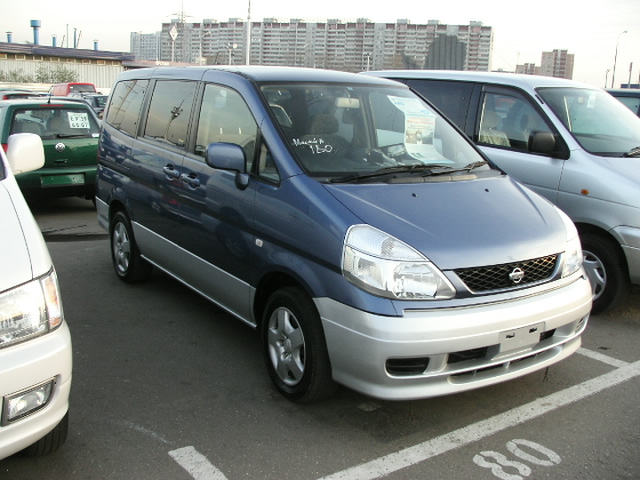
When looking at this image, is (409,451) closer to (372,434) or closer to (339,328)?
(372,434)

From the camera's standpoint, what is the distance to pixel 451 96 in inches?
252

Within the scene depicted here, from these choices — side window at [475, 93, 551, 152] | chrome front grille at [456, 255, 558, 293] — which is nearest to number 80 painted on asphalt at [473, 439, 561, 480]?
chrome front grille at [456, 255, 558, 293]

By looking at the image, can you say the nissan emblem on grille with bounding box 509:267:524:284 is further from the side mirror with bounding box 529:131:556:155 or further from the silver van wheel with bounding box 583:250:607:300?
the side mirror with bounding box 529:131:556:155

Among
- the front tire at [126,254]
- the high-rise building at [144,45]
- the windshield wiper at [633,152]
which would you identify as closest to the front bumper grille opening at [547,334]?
the windshield wiper at [633,152]

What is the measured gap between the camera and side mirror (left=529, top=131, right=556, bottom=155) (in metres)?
5.31

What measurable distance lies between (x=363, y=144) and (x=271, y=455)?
198 centimetres

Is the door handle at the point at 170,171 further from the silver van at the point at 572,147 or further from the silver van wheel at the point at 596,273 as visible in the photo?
the silver van wheel at the point at 596,273

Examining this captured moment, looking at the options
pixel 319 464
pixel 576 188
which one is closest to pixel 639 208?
pixel 576 188

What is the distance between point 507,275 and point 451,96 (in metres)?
3.50

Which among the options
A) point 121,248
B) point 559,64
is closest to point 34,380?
point 121,248

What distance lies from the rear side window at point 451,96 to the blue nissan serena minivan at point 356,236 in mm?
1612

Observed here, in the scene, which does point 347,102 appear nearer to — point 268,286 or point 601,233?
point 268,286

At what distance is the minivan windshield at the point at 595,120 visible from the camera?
5.49 metres

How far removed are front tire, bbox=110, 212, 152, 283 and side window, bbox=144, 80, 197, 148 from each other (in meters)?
0.92
